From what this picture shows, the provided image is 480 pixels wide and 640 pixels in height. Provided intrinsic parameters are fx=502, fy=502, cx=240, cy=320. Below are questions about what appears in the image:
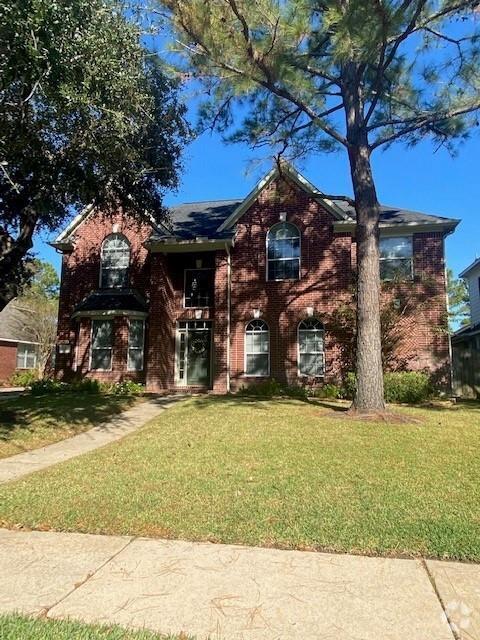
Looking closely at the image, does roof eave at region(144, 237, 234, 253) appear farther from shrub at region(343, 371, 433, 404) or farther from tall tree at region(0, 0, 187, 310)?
shrub at region(343, 371, 433, 404)

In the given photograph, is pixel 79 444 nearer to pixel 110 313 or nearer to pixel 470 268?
pixel 110 313

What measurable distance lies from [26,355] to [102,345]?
16486 mm

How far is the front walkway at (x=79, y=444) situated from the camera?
731cm

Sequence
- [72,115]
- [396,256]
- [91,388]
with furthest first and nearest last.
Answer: [91,388] → [396,256] → [72,115]

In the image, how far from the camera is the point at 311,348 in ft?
57.0

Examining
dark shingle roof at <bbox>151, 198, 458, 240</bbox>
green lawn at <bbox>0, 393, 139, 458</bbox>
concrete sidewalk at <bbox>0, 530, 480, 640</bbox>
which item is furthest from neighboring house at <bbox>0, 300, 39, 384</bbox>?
concrete sidewalk at <bbox>0, 530, 480, 640</bbox>

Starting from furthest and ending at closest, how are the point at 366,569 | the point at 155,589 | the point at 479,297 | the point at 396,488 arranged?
the point at 479,297 < the point at 396,488 < the point at 366,569 < the point at 155,589

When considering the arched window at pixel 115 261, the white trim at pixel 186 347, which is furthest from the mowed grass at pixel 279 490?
the arched window at pixel 115 261

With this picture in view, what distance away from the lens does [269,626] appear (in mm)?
2873

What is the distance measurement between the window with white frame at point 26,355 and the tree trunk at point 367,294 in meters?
26.5

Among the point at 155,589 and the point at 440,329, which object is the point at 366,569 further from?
the point at 440,329

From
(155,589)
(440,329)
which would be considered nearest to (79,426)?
(155,589)

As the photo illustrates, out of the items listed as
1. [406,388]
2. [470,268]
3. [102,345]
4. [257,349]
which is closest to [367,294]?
[406,388]

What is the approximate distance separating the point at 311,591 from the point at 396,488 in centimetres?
259
